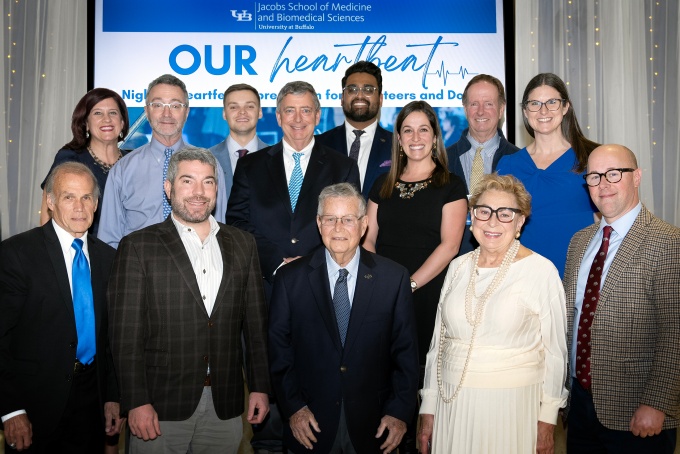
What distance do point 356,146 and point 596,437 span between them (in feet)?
8.23

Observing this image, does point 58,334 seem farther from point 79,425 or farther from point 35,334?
point 79,425

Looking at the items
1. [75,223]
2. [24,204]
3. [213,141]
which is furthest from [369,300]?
[24,204]

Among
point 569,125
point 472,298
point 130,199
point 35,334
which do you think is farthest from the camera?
point 130,199

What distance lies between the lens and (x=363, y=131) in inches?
191

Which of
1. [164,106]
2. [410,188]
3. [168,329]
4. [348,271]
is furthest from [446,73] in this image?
[168,329]

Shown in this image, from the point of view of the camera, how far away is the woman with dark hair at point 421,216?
3.76 meters

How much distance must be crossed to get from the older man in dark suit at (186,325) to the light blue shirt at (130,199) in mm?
810

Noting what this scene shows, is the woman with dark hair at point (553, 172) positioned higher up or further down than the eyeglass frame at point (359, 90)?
further down

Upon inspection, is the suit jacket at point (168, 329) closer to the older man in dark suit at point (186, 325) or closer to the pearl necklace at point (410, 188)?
the older man in dark suit at point (186, 325)

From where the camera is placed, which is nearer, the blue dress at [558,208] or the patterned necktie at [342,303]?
the patterned necktie at [342,303]

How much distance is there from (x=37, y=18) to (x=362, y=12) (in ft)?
10.3

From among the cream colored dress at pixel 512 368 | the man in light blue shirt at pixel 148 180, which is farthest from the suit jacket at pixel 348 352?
the man in light blue shirt at pixel 148 180

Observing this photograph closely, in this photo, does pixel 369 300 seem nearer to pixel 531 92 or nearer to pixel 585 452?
pixel 585 452

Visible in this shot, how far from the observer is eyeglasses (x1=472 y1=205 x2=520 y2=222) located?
2.90 m
